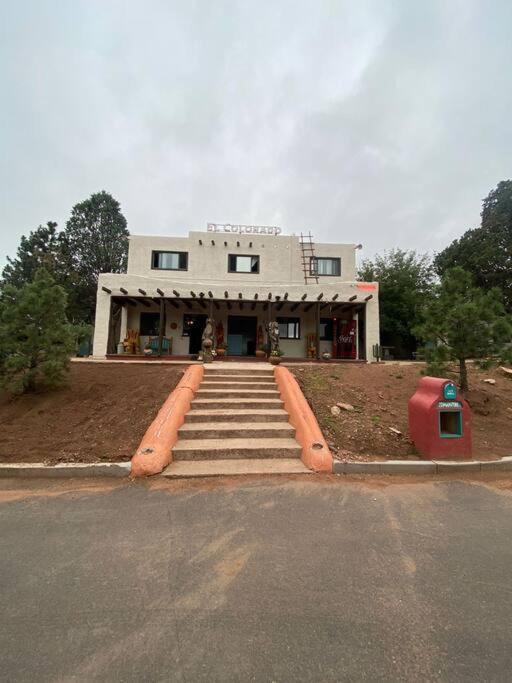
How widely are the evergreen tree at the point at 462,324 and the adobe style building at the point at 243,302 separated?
7.38 meters

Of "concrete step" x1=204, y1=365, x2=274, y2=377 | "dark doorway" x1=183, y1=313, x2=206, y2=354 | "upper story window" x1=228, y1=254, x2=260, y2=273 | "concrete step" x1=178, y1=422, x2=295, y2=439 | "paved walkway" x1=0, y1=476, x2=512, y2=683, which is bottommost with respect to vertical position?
"paved walkway" x1=0, y1=476, x2=512, y2=683

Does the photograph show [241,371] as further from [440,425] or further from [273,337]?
[440,425]

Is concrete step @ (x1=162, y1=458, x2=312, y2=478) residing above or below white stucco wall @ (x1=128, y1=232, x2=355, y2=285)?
below

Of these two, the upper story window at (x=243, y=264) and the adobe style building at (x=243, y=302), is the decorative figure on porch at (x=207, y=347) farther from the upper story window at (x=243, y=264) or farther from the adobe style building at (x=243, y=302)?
the upper story window at (x=243, y=264)

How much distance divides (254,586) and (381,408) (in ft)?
16.8

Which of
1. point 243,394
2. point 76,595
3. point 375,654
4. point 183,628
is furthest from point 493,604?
point 243,394

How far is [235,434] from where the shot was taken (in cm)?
555

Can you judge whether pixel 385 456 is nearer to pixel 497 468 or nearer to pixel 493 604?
pixel 497 468

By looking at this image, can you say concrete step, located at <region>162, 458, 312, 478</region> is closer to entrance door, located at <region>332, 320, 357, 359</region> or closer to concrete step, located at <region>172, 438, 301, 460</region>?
concrete step, located at <region>172, 438, 301, 460</region>

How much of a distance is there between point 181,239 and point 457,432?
593 inches

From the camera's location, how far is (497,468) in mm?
4801

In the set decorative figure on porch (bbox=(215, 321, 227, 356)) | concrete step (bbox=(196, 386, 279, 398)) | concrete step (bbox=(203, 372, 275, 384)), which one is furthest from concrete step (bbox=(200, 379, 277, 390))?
decorative figure on porch (bbox=(215, 321, 227, 356))

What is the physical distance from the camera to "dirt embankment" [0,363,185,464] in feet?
16.2

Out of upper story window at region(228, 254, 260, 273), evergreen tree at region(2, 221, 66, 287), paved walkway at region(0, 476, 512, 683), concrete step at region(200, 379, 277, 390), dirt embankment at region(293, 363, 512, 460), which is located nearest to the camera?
paved walkway at region(0, 476, 512, 683)
